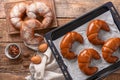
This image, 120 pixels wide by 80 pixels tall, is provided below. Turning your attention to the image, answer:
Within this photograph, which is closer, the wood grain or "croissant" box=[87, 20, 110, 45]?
"croissant" box=[87, 20, 110, 45]

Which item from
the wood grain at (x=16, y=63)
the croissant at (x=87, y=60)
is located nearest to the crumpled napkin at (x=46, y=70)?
the wood grain at (x=16, y=63)

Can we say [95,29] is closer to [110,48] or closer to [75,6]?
[110,48]

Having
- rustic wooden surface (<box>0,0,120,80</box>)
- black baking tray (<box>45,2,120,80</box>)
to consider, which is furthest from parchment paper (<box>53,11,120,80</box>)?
rustic wooden surface (<box>0,0,120,80</box>)

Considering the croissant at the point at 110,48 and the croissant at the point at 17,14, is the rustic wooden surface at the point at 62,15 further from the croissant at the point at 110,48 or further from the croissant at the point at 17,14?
the croissant at the point at 110,48

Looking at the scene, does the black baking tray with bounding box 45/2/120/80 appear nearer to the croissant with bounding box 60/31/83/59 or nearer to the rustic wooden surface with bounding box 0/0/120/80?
the croissant with bounding box 60/31/83/59

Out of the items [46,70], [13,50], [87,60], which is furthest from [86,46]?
[13,50]

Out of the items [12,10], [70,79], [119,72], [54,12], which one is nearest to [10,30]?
[12,10]

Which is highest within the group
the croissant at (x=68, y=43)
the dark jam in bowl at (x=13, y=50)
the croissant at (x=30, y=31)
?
the croissant at (x=30, y=31)

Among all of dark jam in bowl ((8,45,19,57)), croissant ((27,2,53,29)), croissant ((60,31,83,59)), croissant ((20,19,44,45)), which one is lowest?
croissant ((60,31,83,59))
